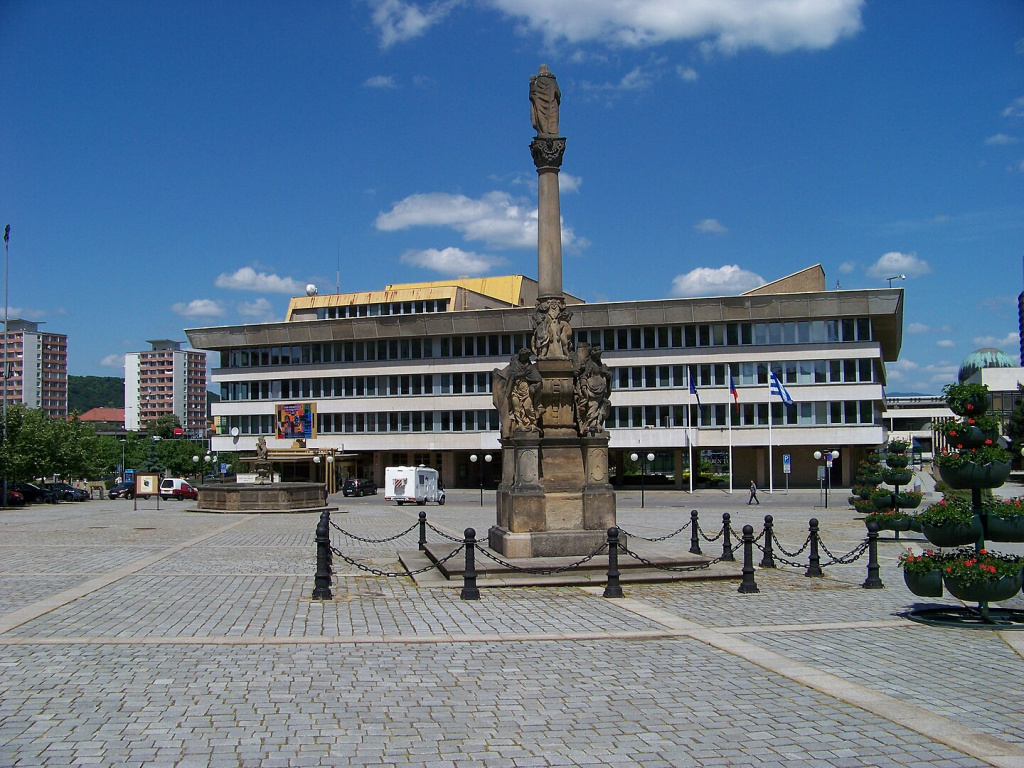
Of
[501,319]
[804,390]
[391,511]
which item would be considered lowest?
[391,511]

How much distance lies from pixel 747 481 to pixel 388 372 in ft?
94.9

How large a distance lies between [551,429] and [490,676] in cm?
909

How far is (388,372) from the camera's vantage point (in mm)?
75438

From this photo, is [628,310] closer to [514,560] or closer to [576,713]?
[514,560]

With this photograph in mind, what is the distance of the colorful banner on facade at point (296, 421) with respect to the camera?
7681cm

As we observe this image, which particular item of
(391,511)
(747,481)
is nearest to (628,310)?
(747,481)

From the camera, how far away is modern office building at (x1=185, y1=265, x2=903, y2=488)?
65562 mm

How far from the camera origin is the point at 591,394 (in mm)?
18125

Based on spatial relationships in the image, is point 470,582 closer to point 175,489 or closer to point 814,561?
point 814,561

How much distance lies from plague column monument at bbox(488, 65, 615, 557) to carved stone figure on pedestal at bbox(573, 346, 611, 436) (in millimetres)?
19

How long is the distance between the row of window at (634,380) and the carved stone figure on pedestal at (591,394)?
45214 millimetres

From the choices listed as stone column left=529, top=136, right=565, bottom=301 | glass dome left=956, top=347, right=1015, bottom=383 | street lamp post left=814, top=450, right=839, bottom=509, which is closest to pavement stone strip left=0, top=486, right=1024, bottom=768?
stone column left=529, top=136, right=565, bottom=301

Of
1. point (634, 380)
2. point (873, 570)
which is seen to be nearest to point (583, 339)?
point (634, 380)

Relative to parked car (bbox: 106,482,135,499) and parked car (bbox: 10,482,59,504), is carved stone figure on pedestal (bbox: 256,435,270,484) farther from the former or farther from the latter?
parked car (bbox: 106,482,135,499)
